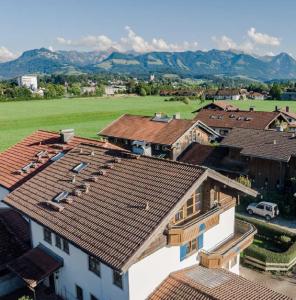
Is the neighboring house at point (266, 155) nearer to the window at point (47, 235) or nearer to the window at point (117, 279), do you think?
the window at point (47, 235)

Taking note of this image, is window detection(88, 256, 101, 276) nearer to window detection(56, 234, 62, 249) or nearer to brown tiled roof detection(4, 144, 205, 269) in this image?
brown tiled roof detection(4, 144, 205, 269)

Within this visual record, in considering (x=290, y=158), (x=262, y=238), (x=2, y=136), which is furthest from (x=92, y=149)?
(x=2, y=136)

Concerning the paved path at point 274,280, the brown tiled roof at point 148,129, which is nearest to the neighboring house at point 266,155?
the brown tiled roof at point 148,129

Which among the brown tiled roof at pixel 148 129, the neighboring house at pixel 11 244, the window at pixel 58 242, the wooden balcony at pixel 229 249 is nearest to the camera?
the wooden balcony at pixel 229 249

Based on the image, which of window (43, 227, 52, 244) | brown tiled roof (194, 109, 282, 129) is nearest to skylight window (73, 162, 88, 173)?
window (43, 227, 52, 244)

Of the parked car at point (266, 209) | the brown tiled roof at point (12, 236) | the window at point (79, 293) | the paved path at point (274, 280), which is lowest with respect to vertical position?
the paved path at point (274, 280)

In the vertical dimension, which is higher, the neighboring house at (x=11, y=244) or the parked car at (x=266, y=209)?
the neighboring house at (x=11, y=244)

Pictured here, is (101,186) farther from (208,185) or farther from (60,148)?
(60,148)

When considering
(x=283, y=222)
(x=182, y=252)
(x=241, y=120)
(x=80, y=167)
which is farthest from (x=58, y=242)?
(x=241, y=120)
